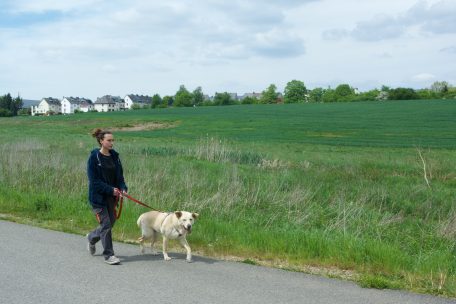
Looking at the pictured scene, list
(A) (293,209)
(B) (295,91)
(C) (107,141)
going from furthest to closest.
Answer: (B) (295,91) < (A) (293,209) < (C) (107,141)

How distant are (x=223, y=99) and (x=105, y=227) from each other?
13556 cm

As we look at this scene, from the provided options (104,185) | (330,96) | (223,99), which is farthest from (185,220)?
(330,96)

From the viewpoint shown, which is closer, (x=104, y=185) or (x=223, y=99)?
(x=104, y=185)

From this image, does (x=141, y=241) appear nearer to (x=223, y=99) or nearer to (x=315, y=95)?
(x=223, y=99)

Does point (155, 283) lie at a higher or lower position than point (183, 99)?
lower

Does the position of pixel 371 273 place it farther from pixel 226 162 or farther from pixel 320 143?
pixel 320 143

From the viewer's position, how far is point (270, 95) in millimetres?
153625

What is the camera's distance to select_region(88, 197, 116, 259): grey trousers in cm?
734

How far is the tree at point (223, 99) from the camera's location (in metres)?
141

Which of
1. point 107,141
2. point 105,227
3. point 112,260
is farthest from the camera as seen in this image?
point 105,227

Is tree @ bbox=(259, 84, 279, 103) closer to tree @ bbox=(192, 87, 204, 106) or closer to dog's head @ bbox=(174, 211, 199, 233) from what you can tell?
tree @ bbox=(192, 87, 204, 106)

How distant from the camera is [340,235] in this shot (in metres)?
8.45

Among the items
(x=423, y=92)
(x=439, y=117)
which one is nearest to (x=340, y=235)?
(x=439, y=117)

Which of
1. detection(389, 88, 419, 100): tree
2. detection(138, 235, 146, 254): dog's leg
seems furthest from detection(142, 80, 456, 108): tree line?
detection(138, 235, 146, 254): dog's leg
